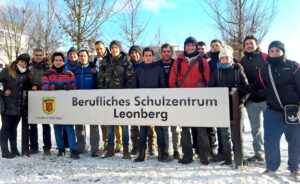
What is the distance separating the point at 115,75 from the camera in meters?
4.56

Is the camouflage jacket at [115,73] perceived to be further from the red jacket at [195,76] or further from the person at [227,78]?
the person at [227,78]

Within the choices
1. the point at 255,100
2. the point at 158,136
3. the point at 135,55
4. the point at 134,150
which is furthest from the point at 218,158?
the point at 135,55

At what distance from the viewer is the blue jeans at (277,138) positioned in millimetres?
3482

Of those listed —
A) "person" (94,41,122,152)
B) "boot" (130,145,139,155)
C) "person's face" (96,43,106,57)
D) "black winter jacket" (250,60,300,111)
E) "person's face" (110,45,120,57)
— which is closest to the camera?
"black winter jacket" (250,60,300,111)

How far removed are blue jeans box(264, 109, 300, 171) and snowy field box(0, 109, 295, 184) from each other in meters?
0.22

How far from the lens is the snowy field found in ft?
11.3

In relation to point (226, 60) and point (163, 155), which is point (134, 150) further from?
point (226, 60)

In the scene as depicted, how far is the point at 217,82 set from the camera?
13.0ft

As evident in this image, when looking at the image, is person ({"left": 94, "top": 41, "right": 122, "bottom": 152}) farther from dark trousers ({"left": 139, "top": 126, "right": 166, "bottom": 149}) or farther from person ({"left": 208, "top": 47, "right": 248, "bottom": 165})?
person ({"left": 208, "top": 47, "right": 248, "bottom": 165})

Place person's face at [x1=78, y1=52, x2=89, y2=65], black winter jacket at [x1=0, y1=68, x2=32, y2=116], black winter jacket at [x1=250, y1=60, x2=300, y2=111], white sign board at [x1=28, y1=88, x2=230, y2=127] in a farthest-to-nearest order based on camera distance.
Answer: person's face at [x1=78, y1=52, x2=89, y2=65], black winter jacket at [x1=0, y1=68, x2=32, y2=116], white sign board at [x1=28, y1=88, x2=230, y2=127], black winter jacket at [x1=250, y1=60, x2=300, y2=111]

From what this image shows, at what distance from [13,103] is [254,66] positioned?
5010 mm

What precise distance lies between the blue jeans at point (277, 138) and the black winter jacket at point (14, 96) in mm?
4766

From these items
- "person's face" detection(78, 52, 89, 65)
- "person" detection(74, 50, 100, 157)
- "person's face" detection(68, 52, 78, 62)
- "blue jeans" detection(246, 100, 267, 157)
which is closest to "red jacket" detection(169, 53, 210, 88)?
"blue jeans" detection(246, 100, 267, 157)

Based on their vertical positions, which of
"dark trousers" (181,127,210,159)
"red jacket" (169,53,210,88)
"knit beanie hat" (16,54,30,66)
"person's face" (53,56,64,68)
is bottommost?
"dark trousers" (181,127,210,159)
